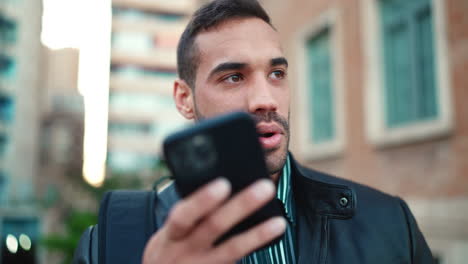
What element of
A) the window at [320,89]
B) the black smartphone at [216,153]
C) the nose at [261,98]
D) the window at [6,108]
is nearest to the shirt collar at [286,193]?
the nose at [261,98]

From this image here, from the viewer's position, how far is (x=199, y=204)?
1.02 m

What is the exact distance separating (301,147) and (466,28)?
15.1ft

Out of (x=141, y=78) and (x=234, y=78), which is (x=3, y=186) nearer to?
(x=141, y=78)

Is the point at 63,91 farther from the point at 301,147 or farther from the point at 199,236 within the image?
the point at 199,236

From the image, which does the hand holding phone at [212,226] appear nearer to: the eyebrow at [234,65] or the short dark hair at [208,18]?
the eyebrow at [234,65]

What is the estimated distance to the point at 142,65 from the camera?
48.1m

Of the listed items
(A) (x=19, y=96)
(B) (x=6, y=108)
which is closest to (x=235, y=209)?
(A) (x=19, y=96)

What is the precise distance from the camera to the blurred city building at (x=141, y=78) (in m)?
46.7

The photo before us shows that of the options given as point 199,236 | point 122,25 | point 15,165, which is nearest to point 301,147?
point 199,236

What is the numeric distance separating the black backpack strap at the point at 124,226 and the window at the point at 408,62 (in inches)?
219

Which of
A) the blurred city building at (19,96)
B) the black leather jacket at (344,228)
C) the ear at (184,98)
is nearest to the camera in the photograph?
the black leather jacket at (344,228)

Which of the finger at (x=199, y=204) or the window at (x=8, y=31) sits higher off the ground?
the window at (x=8, y=31)

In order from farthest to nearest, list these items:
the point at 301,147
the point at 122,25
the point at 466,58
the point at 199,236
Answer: the point at 122,25 → the point at 301,147 → the point at 466,58 → the point at 199,236

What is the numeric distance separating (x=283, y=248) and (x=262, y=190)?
949mm
